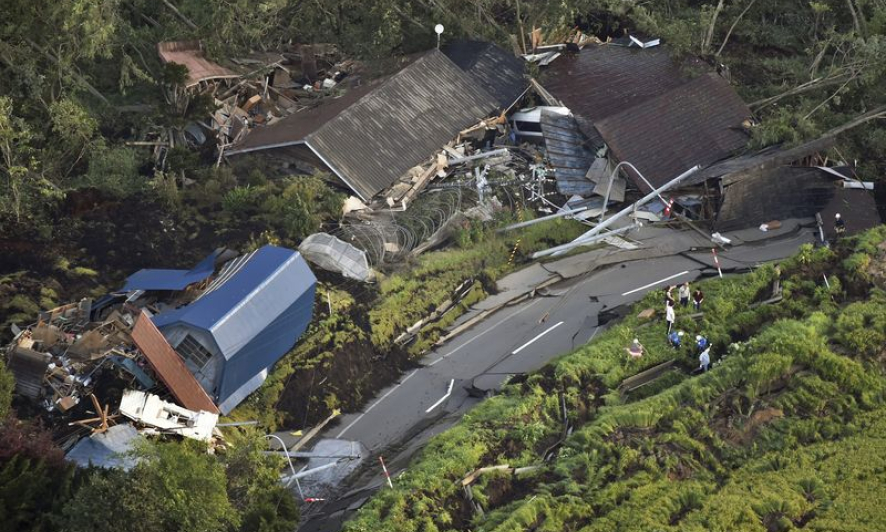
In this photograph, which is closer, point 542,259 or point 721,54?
point 542,259

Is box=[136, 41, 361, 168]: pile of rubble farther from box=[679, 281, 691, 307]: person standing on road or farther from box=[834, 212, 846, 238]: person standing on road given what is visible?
box=[834, 212, 846, 238]: person standing on road

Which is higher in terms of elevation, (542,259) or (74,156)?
(74,156)

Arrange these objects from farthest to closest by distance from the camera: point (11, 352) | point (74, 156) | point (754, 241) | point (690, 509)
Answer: point (74, 156) → point (754, 241) → point (11, 352) → point (690, 509)

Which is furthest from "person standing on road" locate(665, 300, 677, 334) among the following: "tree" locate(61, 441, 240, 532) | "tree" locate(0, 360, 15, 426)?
"tree" locate(0, 360, 15, 426)

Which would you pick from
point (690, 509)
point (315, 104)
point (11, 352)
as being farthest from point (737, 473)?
point (315, 104)

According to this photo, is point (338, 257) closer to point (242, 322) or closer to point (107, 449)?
point (242, 322)

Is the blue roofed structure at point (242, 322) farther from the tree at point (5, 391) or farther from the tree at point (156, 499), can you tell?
the tree at point (156, 499)

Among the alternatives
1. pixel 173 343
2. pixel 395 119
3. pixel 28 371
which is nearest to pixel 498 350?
pixel 173 343

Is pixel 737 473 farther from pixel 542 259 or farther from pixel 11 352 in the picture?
pixel 11 352
